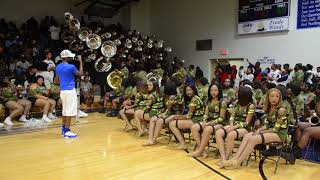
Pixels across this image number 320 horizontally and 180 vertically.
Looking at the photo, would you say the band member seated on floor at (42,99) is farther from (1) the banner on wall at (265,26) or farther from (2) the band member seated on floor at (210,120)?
(1) the banner on wall at (265,26)

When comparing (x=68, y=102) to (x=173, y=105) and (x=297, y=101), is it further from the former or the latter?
(x=297, y=101)

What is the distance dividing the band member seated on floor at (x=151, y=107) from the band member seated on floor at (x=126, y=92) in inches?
56.1

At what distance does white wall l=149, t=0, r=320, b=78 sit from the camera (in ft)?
36.7

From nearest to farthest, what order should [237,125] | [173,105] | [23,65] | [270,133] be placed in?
[270,133] → [237,125] → [173,105] → [23,65]

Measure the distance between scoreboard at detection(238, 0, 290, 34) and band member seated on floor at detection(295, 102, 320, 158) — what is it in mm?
7133

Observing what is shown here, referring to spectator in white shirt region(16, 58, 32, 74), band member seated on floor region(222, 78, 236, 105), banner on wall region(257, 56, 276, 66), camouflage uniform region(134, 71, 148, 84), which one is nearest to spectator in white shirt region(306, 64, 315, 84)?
banner on wall region(257, 56, 276, 66)

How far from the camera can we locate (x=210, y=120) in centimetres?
550

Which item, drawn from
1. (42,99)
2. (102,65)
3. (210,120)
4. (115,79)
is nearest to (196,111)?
(210,120)

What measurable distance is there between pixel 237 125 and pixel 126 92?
4387mm

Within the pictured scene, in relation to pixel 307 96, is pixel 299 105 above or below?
below

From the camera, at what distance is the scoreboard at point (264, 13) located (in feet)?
37.8

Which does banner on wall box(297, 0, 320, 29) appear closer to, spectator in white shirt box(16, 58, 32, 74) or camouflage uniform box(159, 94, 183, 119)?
camouflage uniform box(159, 94, 183, 119)

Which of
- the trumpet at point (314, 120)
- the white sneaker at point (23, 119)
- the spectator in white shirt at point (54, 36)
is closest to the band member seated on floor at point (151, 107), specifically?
the trumpet at point (314, 120)

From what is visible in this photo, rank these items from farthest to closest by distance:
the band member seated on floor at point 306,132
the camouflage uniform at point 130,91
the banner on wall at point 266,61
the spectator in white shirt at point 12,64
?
the banner on wall at point 266,61, the spectator in white shirt at point 12,64, the camouflage uniform at point 130,91, the band member seated on floor at point 306,132
